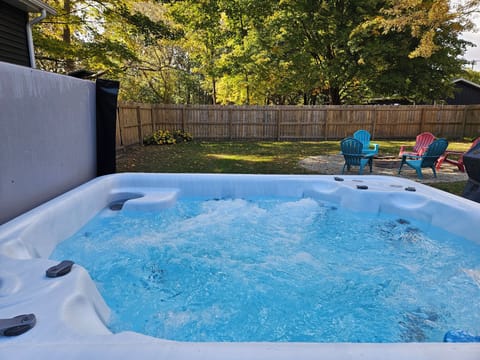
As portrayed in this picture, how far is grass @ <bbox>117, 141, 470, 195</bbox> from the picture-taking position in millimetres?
6562

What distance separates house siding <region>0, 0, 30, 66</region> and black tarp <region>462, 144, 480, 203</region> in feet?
26.2

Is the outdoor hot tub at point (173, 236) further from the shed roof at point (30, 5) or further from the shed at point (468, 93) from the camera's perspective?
the shed at point (468, 93)

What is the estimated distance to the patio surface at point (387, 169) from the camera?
19.6 ft

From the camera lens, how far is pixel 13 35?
20.8 ft

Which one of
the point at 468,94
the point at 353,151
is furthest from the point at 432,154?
the point at 468,94

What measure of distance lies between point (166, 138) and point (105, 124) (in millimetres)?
6125

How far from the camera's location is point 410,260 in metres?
3.06

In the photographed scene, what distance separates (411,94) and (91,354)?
16512 millimetres

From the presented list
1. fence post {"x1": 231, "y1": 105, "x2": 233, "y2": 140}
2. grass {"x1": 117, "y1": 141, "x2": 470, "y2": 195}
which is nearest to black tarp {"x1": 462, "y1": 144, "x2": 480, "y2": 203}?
grass {"x1": 117, "y1": 141, "x2": 470, "y2": 195}

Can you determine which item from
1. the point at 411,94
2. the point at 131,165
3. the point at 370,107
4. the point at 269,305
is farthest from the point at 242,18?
the point at 269,305

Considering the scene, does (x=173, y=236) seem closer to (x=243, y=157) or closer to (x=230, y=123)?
(x=243, y=157)

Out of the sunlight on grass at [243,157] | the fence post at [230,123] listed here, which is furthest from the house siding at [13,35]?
the fence post at [230,123]

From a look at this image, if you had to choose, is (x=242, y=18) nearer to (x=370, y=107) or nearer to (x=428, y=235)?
(x=370, y=107)

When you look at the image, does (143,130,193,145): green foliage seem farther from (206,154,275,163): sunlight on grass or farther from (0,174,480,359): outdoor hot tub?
(0,174,480,359): outdoor hot tub
